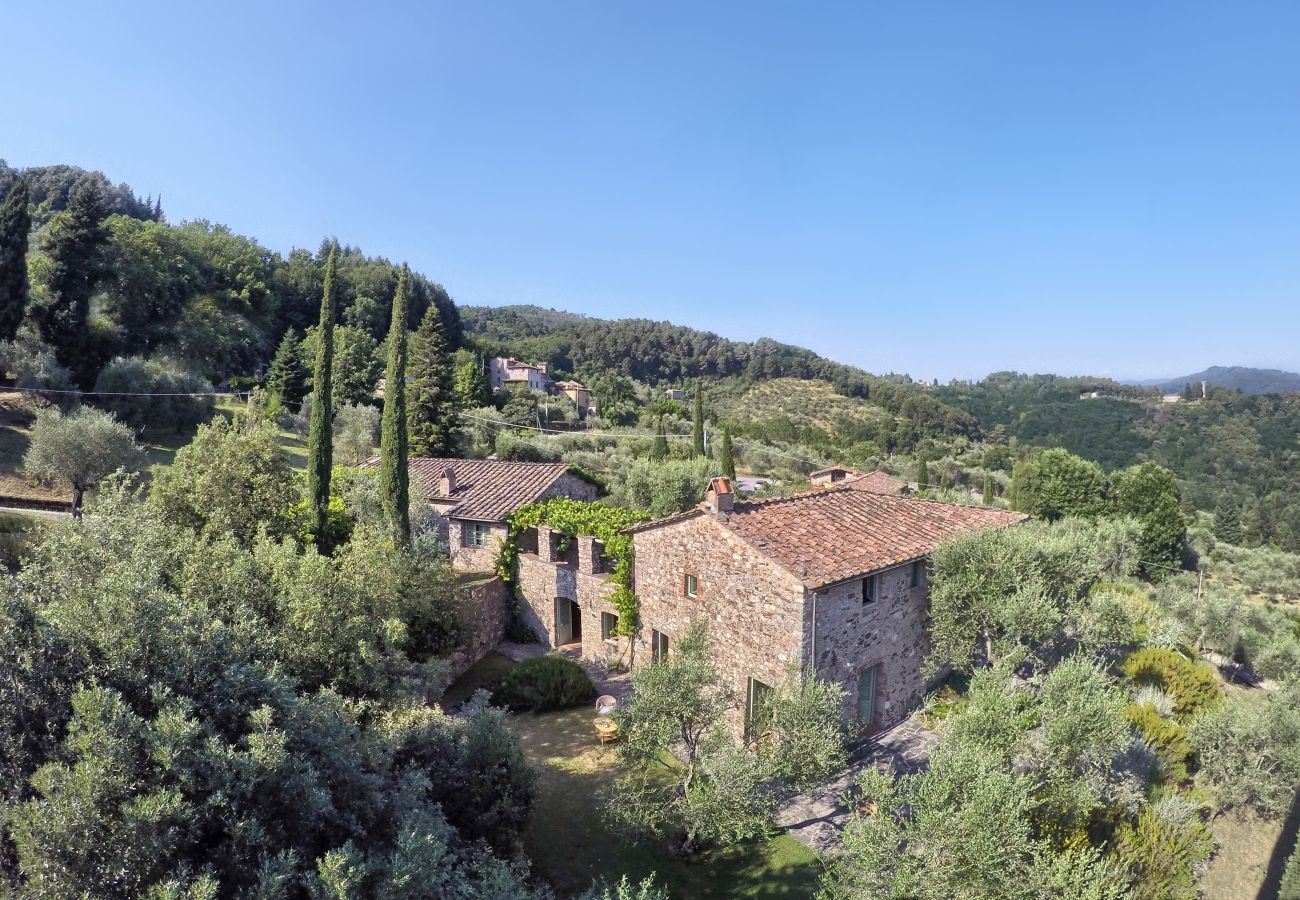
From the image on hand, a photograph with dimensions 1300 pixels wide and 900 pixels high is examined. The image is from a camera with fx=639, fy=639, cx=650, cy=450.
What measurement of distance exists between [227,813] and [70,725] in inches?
66.1

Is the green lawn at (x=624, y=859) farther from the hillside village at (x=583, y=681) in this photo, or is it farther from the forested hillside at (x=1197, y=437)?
the forested hillside at (x=1197, y=437)

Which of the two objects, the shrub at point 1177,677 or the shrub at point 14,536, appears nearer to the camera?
the shrub at point 14,536

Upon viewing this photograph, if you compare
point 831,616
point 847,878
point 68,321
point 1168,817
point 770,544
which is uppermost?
point 68,321

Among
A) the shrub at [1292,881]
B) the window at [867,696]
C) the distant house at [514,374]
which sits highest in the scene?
the distant house at [514,374]

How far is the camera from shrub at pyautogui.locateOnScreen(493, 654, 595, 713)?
17.5m

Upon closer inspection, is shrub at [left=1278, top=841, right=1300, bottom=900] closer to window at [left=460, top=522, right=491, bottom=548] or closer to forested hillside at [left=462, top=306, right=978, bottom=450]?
window at [left=460, top=522, right=491, bottom=548]

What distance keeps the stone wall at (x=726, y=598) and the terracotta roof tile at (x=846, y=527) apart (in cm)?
55

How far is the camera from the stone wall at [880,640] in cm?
1435

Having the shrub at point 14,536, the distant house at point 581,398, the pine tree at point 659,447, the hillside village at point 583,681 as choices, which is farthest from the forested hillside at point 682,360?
the shrub at point 14,536

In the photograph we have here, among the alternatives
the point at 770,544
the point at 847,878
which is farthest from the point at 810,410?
the point at 847,878

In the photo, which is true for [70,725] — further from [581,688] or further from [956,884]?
[581,688]

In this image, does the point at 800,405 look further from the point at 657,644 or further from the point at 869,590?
the point at 869,590

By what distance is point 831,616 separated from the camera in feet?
47.0

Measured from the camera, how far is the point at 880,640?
52.2 ft
